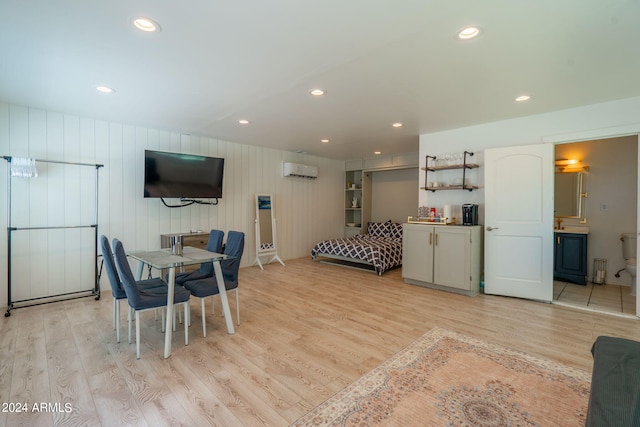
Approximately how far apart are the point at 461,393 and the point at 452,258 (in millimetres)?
2573

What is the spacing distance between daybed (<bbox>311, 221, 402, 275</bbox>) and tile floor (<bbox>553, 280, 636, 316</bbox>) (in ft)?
8.24

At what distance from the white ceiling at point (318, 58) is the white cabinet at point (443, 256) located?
1.65 m

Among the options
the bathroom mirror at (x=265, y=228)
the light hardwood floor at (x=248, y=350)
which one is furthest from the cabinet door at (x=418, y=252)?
the bathroom mirror at (x=265, y=228)

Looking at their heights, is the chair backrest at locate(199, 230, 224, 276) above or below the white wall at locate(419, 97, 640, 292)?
below

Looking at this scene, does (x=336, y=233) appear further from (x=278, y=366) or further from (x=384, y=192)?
(x=278, y=366)

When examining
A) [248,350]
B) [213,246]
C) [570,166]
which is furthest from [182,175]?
[570,166]

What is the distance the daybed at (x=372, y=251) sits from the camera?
551 centimetres

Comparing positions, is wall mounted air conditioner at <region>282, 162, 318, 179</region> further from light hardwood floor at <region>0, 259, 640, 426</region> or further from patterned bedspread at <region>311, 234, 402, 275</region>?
light hardwood floor at <region>0, 259, 640, 426</region>

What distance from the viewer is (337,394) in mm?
1985

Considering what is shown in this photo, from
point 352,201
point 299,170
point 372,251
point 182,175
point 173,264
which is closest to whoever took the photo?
point 173,264

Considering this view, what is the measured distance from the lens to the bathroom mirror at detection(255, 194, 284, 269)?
19.7ft

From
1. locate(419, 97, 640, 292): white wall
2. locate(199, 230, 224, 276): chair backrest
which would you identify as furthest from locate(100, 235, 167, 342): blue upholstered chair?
locate(419, 97, 640, 292): white wall

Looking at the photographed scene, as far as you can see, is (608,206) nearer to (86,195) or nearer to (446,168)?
(446,168)

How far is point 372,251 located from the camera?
5531 millimetres
